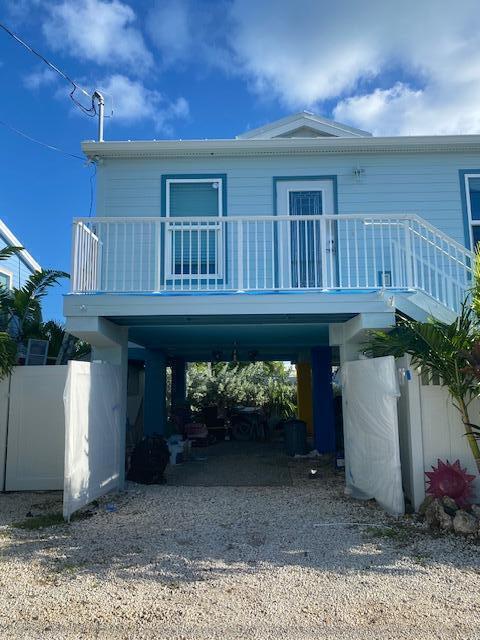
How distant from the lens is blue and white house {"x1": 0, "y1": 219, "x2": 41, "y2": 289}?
1109 centimetres

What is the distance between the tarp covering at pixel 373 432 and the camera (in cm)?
567

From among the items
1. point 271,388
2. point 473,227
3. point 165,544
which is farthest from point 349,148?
point 271,388

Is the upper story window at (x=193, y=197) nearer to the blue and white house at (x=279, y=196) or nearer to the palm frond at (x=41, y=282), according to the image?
the blue and white house at (x=279, y=196)

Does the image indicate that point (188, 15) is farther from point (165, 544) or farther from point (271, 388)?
point (271, 388)


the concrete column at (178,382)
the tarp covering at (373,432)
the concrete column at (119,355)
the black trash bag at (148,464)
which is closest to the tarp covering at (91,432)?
the concrete column at (119,355)

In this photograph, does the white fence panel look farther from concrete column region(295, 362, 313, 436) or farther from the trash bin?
concrete column region(295, 362, 313, 436)

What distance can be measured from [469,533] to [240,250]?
412cm

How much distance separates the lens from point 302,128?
386 inches

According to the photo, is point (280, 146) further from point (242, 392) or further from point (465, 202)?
point (242, 392)

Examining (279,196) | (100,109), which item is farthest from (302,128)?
(100,109)

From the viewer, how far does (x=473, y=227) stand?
30.0 feet

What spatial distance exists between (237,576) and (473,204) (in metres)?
7.95

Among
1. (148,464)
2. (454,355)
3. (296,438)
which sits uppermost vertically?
(454,355)

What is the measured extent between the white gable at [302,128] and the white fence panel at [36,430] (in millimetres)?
5713
